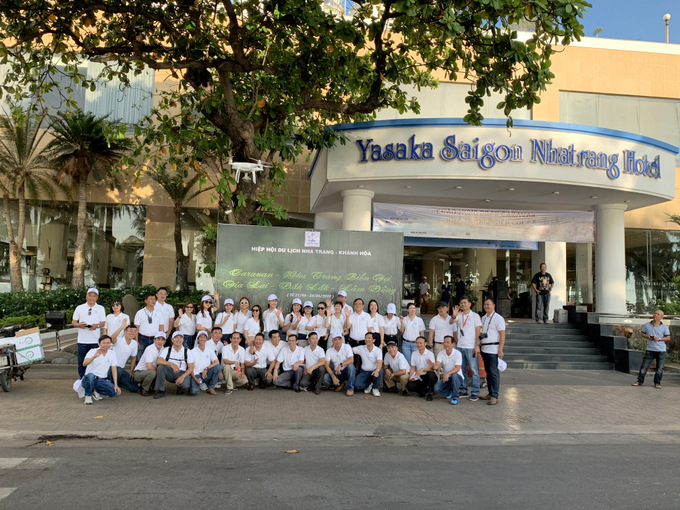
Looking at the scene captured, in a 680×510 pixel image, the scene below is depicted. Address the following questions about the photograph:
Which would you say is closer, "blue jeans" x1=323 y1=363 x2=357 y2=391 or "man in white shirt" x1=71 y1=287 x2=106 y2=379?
"man in white shirt" x1=71 y1=287 x2=106 y2=379

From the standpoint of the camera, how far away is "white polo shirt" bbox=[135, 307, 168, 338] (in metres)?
9.85

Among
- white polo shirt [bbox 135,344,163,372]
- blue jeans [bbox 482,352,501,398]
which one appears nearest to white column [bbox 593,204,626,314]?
blue jeans [bbox 482,352,501,398]

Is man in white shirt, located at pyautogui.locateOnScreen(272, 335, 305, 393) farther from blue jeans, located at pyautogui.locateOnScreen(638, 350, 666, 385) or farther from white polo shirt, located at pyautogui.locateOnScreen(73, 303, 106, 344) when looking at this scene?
blue jeans, located at pyautogui.locateOnScreen(638, 350, 666, 385)

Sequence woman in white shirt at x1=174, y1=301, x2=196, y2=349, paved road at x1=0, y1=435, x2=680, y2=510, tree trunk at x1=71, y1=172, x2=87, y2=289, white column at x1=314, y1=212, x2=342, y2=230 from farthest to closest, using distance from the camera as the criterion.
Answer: tree trunk at x1=71, y1=172, x2=87, y2=289, white column at x1=314, y1=212, x2=342, y2=230, woman in white shirt at x1=174, y1=301, x2=196, y2=349, paved road at x1=0, y1=435, x2=680, y2=510

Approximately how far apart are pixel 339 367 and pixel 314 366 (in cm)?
45

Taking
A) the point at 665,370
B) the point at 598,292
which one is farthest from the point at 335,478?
the point at 598,292

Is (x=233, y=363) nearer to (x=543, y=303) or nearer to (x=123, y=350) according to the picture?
(x=123, y=350)

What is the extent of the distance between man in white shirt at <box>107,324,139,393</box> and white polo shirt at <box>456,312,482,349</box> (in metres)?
5.68

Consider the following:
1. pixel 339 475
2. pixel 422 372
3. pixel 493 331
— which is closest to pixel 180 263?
pixel 422 372

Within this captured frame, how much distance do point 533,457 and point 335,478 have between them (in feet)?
8.04

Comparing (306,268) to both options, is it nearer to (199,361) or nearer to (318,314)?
(318,314)

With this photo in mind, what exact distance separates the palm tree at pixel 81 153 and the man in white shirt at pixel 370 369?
12563 millimetres

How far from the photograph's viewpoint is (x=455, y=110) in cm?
2047

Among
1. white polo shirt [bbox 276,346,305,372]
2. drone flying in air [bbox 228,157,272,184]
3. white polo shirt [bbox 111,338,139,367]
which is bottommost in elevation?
white polo shirt [bbox 276,346,305,372]
